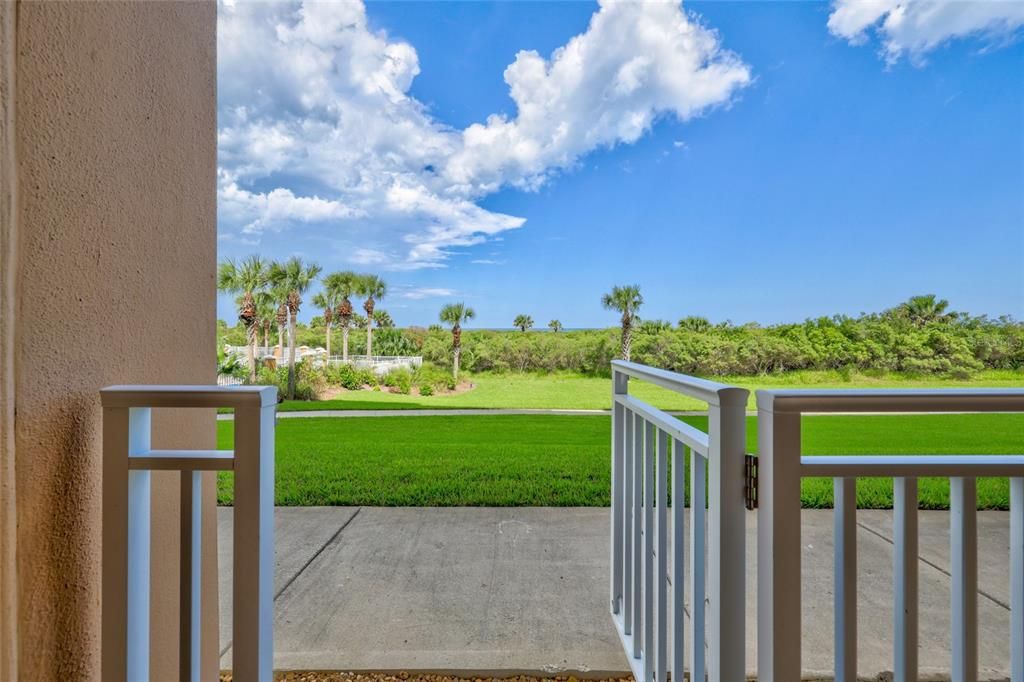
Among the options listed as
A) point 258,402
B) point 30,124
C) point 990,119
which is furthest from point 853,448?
point 990,119

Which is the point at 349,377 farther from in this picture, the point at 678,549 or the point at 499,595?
the point at 678,549

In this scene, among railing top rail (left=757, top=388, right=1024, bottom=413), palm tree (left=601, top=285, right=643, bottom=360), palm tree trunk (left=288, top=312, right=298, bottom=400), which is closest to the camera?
railing top rail (left=757, top=388, right=1024, bottom=413)

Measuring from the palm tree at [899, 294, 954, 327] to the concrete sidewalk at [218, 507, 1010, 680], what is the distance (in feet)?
30.9

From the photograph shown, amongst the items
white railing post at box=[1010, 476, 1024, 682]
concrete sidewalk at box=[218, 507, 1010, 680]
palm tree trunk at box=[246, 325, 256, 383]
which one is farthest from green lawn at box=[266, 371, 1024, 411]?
white railing post at box=[1010, 476, 1024, 682]

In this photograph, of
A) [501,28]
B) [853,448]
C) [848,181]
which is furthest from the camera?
[848,181]

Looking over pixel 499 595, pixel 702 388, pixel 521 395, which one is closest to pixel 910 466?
pixel 702 388

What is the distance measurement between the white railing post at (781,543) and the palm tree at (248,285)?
507 inches

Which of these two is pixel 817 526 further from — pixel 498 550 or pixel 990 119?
pixel 990 119

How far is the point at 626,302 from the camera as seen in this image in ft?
38.1

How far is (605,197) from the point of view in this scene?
14.9 meters

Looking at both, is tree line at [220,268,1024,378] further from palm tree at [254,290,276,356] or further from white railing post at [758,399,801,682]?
white railing post at [758,399,801,682]

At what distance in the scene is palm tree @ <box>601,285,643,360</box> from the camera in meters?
11.6

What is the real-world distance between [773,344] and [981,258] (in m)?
4.99

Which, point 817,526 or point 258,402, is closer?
point 258,402
